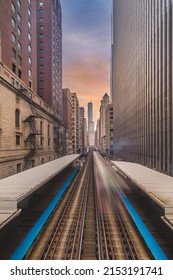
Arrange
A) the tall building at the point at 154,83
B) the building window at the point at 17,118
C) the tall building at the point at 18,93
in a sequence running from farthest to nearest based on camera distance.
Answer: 1. the building window at the point at 17,118
2. the tall building at the point at 18,93
3. the tall building at the point at 154,83

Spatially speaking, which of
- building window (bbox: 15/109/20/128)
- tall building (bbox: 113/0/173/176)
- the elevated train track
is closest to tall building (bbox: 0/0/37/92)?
building window (bbox: 15/109/20/128)

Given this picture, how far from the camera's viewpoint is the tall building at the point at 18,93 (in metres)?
20.1

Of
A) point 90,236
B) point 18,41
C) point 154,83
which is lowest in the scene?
point 90,236

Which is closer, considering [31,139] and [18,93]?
[18,93]

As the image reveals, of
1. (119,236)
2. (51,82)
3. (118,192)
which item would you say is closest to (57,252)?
(119,236)

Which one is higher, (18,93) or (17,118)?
(18,93)

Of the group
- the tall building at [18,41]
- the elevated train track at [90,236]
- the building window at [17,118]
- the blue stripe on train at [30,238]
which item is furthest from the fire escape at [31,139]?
the blue stripe on train at [30,238]

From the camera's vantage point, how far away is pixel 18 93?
23.4 m

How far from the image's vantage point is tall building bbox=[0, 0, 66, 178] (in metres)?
20.1

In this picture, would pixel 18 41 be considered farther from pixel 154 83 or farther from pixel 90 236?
pixel 90 236

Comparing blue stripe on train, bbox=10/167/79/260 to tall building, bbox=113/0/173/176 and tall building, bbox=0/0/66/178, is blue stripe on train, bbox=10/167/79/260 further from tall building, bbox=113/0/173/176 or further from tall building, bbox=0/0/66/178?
tall building, bbox=113/0/173/176

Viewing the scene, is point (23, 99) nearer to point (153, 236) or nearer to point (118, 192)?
point (118, 192)

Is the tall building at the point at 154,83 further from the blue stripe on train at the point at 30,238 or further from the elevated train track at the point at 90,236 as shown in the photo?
the blue stripe on train at the point at 30,238

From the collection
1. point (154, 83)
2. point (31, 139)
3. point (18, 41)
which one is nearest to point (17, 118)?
point (31, 139)
